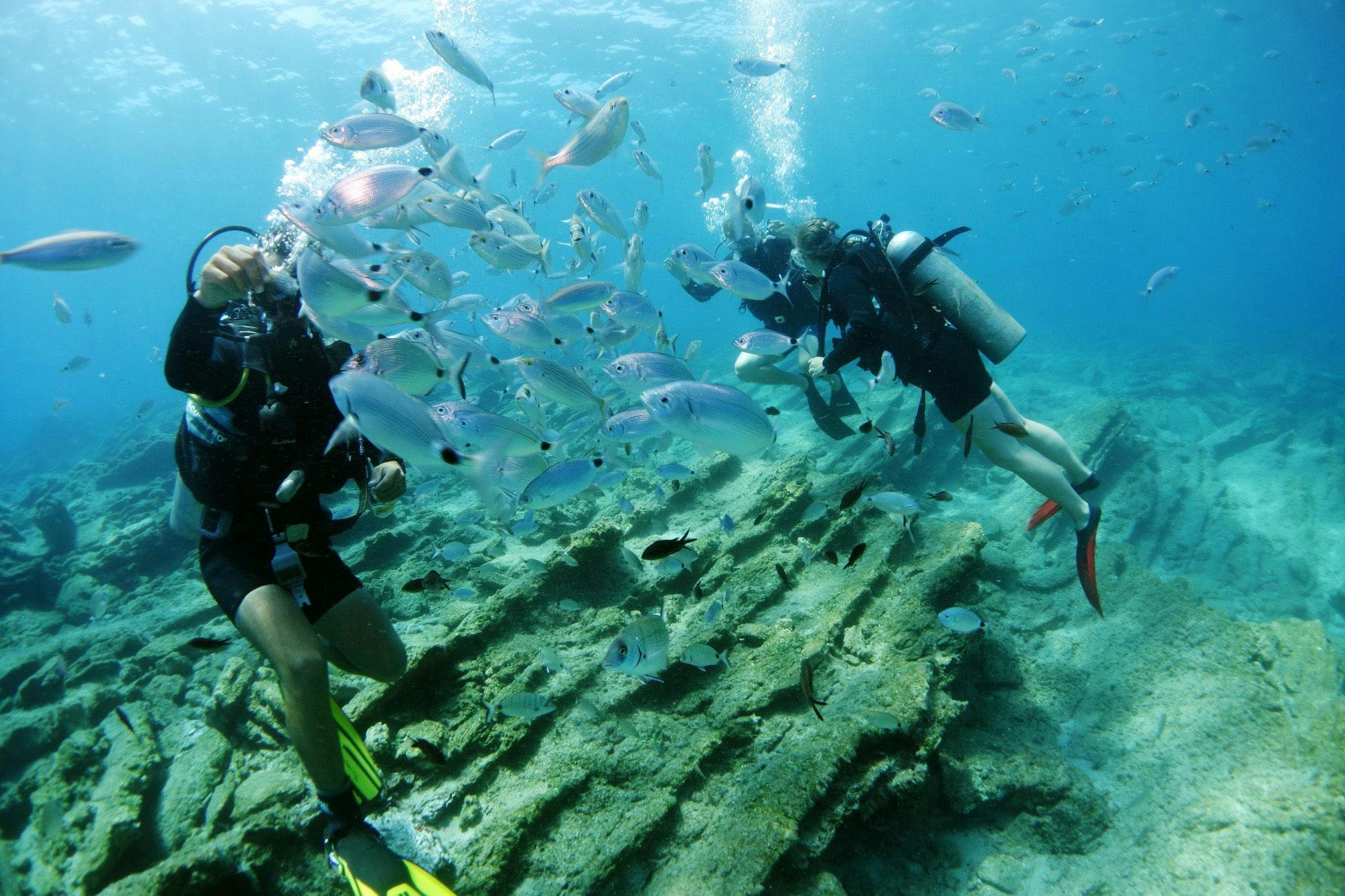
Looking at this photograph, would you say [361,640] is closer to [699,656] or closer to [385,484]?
[385,484]

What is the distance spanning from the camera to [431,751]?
9.85ft

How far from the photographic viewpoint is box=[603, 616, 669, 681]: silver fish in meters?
2.94

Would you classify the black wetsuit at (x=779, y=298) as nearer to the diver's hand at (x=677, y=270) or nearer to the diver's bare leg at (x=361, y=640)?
the diver's hand at (x=677, y=270)

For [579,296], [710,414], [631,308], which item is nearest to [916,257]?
[631,308]

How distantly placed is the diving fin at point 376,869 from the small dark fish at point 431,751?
0.42m

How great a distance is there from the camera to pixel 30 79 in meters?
27.5

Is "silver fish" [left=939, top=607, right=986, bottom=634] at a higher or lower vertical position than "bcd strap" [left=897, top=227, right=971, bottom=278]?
lower

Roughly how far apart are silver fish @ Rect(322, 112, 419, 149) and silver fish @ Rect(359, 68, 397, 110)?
5.34ft

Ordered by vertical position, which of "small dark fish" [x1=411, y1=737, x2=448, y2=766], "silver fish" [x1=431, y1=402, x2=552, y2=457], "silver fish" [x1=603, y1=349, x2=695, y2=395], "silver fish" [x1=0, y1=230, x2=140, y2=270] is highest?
"silver fish" [x1=0, y1=230, x2=140, y2=270]

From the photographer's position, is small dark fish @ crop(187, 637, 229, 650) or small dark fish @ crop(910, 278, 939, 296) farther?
small dark fish @ crop(910, 278, 939, 296)

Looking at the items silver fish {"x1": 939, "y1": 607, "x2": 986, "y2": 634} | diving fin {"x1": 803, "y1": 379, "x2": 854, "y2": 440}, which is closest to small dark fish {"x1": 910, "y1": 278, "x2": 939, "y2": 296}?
diving fin {"x1": 803, "y1": 379, "x2": 854, "y2": 440}

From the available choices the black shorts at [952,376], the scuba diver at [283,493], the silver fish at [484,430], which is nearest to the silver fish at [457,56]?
the scuba diver at [283,493]

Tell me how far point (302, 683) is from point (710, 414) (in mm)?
2379

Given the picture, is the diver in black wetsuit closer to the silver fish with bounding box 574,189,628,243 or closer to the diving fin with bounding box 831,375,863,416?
the silver fish with bounding box 574,189,628,243
